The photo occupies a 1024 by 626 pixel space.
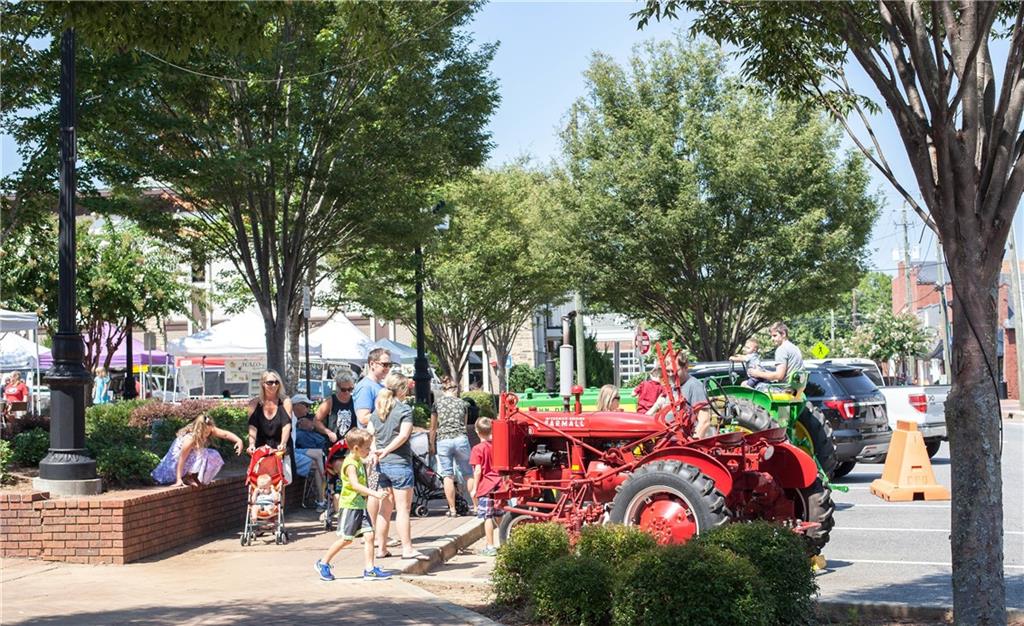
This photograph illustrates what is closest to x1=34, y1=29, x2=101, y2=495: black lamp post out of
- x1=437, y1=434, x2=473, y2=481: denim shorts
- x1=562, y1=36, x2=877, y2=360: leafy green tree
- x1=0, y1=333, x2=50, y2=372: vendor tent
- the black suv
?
x1=437, y1=434, x2=473, y2=481: denim shorts

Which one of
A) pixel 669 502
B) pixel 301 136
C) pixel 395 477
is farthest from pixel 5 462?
pixel 301 136

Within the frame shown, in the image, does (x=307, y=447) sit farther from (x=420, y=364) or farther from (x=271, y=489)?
(x=420, y=364)

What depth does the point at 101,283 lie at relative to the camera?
105 ft

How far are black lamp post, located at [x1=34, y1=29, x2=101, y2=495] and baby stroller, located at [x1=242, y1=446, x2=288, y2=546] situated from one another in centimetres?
144

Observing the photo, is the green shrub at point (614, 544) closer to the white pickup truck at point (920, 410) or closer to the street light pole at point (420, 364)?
the white pickup truck at point (920, 410)

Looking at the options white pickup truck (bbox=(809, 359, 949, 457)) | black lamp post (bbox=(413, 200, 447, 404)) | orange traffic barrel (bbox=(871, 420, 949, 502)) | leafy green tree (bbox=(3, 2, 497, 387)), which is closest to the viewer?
orange traffic barrel (bbox=(871, 420, 949, 502))

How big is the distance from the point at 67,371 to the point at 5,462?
62.2 inches

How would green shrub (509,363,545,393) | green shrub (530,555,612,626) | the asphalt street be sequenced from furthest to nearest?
1. green shrub (509,363,545,393)
2. the asphalt street
3. green shrub (530,555,612,626)

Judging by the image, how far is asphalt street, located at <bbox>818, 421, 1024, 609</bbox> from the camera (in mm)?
9179

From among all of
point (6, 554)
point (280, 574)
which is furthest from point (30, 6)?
point (280, 574)

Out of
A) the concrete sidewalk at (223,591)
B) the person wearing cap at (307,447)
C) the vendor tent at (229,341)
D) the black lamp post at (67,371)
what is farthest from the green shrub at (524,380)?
the concrete sidewalk at (223,591)

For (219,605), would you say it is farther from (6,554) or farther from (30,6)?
(30,6)

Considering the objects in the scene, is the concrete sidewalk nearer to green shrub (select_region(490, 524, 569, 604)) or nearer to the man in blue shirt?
green shrub (select_region(490, 524, 569, 604))

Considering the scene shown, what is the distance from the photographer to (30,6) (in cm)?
1158
